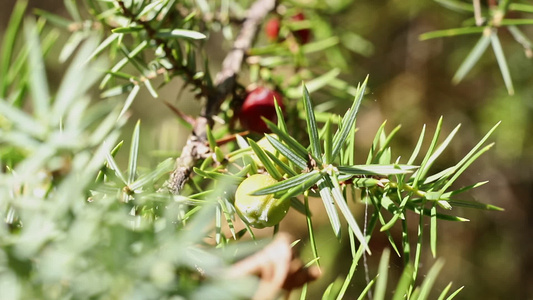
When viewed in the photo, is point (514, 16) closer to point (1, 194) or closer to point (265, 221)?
point (265, 221)

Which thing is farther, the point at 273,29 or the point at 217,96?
the point at 273,29

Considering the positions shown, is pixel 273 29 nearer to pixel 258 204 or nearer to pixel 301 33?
pixel 301 33

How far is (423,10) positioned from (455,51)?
10 cm

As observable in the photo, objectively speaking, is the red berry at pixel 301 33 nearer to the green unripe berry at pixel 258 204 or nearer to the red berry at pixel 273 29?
the red berry at pixel 273 29

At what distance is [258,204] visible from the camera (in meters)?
0.28

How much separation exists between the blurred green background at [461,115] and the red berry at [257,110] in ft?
1.52

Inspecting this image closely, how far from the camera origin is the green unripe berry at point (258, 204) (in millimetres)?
283

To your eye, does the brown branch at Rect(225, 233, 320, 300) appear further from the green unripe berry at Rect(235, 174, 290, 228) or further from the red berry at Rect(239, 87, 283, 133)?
the red berry at Rect(239, 87, 283, 133)

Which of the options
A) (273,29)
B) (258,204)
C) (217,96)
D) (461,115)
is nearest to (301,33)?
(273,29)

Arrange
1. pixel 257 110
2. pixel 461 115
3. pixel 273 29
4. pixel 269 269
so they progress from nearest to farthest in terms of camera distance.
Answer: pixel 269 269, pixel 257 110, pixel 273 29, pixel 461 115

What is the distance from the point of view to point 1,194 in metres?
0.20

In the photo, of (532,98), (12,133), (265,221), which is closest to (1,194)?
(12,133)

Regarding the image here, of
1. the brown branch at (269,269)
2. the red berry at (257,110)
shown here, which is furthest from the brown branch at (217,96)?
the brown branch at (269,269)

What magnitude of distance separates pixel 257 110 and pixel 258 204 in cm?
13
